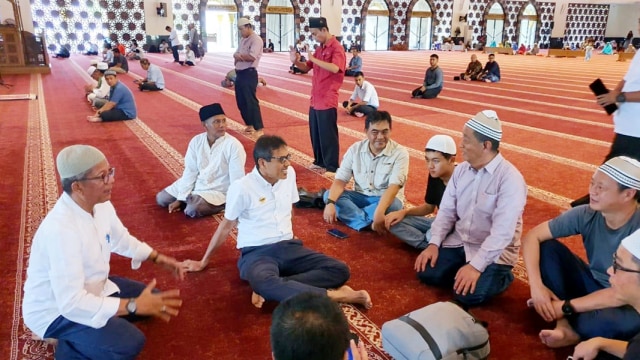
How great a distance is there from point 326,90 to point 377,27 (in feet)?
71.3

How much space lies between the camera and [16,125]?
5879mm

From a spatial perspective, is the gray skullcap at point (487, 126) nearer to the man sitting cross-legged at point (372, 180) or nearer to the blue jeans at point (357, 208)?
the man sitting cross-legged at point (372, 180)

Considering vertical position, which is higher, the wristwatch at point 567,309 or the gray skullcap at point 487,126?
the gray skullcap at point 487,126

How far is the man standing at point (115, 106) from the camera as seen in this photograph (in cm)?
616

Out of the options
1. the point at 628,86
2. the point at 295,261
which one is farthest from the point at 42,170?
the point at 628,86

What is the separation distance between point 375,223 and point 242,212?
2.78ft

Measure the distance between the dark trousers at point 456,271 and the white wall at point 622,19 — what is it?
32110 mm

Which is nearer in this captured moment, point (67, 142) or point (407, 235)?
point (407, 235)

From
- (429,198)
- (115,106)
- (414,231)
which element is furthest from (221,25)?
Result: (414,231)

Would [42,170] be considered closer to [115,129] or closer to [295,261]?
[115,129]

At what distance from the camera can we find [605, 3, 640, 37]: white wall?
28.6 metres

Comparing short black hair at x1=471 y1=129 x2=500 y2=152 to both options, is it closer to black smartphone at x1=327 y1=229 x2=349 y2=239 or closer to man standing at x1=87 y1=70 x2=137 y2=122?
black smartphone at x1=327 y1=229 x2=349 y2=239

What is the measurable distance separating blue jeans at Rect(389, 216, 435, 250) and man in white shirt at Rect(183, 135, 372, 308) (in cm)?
56

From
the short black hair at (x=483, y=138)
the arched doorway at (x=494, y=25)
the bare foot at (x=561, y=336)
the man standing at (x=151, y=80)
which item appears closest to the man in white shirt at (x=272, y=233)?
the bare foot at (x=561, y=336)
